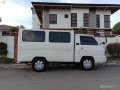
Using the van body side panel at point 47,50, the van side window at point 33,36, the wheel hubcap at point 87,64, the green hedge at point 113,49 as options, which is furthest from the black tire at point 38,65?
the green hedge at point 113,49

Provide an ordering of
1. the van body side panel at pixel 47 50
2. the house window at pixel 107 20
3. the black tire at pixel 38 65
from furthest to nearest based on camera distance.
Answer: the house window at pixel 107 20 → the black tire at pixel 38 65 → the van body side panel at pixel 47 50

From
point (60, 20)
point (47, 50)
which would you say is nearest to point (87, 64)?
point (47, 50)

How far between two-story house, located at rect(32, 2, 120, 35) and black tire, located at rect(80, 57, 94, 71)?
18.6m

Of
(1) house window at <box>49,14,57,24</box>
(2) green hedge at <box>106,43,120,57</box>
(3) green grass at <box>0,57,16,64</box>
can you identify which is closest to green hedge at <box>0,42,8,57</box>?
(3) green grass at <box>0,57,16,64</box>

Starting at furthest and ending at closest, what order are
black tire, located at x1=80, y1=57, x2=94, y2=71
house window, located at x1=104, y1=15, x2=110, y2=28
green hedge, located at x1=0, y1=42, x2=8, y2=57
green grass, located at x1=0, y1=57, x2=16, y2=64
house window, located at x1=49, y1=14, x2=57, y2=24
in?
house window, located at x1=104, y1=15, x2=110, y2=28
house window, located at x1=49, y1=14, x2=57, y2=24
green hedge, located at x1=0, y1=42, x2=8, y2=57
green grass, located at x1=0, y1=57, x2=16, y2=64
black tire, located at x1=80, y1=57, x2=94, y2=71

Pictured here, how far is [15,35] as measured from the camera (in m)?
19.1

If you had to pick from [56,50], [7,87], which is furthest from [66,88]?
A: [56,50]

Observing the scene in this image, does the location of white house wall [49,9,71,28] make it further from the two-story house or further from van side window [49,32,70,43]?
van side window [49,32,70,43]

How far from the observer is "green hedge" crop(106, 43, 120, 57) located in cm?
1908

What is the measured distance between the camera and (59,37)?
13.5 metres

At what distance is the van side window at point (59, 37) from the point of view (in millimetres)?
13352

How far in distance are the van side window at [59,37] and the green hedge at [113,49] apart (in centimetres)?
670

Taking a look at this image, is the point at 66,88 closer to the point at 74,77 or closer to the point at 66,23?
the point at 74,77

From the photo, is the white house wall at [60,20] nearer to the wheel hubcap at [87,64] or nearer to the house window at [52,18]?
the house window at [52,18]
